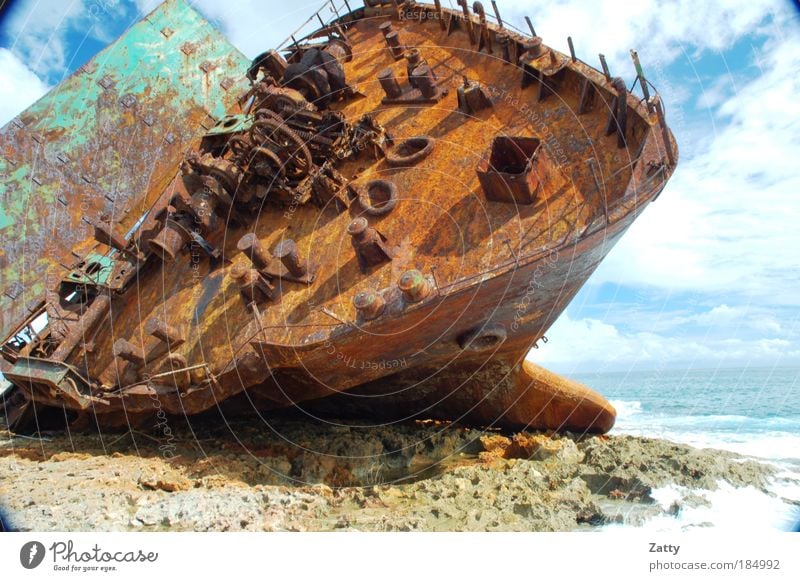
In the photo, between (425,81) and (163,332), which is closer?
(163,332)

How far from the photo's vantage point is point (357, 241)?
518 cm

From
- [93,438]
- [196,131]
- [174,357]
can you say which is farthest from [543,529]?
[196,131]

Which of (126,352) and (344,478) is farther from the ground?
(126,352)

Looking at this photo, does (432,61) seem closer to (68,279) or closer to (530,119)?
(530,119)

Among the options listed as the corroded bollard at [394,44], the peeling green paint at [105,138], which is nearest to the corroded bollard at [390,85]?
the corroded bollard at [394,44]

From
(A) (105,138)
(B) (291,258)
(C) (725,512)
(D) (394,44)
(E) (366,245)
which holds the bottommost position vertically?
(C) (725,512)

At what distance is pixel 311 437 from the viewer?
6.63 meters

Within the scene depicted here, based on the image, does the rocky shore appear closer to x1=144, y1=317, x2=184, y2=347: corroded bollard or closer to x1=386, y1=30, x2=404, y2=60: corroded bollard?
x1=144, y1=317, x2=184, y2=347: corroded bollard

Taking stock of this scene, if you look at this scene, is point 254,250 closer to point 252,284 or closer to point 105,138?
point 252,284

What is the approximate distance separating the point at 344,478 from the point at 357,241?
2.44 meters

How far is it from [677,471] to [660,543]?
1.77 metres

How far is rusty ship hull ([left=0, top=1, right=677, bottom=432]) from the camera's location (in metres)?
4.81

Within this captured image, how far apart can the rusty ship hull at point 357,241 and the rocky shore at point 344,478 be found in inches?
17.2

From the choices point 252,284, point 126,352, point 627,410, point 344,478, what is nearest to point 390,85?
point 252,284
